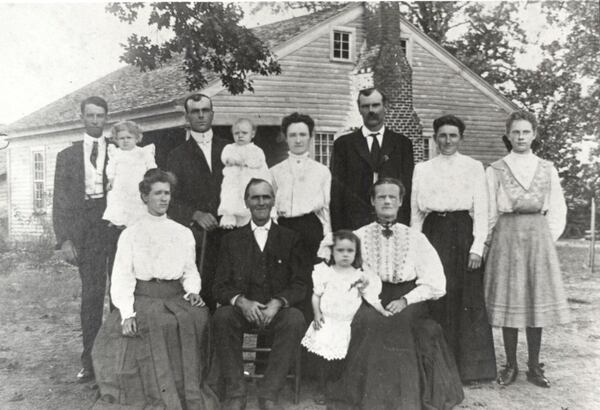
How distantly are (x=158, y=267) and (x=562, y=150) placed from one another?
11.1 m

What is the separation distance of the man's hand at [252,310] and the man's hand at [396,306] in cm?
82

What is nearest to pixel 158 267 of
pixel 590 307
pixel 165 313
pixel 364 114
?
pixel 165 313

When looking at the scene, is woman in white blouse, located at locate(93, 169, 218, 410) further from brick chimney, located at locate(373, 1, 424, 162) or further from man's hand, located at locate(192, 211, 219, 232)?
brick chimney, located at locate(373, 1, 424, 162)

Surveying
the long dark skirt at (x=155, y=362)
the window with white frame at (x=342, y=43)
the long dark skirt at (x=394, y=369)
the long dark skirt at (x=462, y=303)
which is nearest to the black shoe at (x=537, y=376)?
the long dark skirt at (x=462, y=303)

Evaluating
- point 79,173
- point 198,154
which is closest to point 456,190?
point 198,154

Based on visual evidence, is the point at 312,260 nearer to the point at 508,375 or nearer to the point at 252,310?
the point at 252,310

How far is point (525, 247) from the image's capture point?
14.2 ft

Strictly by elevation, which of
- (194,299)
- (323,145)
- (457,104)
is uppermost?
(457,104)

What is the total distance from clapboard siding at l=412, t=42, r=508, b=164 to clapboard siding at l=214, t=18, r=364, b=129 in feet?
7.57

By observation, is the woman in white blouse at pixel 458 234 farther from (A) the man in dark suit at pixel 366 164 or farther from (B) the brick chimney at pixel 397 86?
(B) the brick chimney at pixel 397 86

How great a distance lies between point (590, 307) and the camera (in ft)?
24.9

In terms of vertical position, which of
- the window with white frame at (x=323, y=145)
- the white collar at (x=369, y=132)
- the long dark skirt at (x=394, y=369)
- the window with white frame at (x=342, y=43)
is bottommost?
the long dark skirt at (x=394, y=369)

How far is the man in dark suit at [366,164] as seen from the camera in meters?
4.50

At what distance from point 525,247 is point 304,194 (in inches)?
65.4
